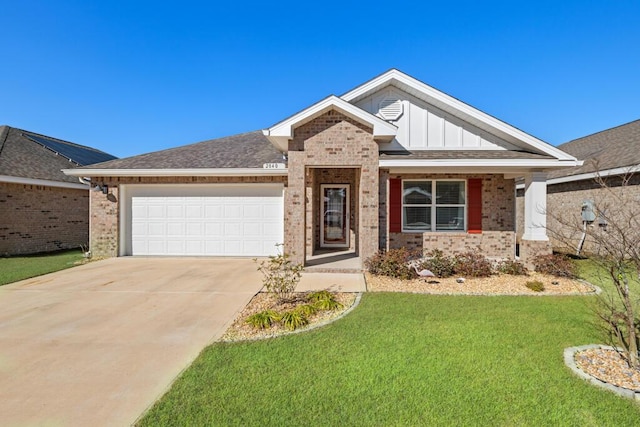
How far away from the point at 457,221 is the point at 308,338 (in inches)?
312

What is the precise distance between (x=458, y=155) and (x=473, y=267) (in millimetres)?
3330

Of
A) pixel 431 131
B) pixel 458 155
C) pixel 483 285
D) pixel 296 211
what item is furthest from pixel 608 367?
pixel 431 131

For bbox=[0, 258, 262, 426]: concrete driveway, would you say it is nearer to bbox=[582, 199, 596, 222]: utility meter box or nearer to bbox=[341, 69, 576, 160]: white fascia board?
bbox=[341, 69, 576, 160]: white fascia board

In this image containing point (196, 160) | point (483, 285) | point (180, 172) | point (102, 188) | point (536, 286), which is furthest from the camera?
point (196, 160)

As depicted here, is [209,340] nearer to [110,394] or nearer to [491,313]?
[110,394]

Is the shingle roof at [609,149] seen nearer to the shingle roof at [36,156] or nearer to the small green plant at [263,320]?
the small green plant at [263,320]

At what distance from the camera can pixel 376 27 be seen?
44.9 ft

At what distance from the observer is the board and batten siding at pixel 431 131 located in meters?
10.1

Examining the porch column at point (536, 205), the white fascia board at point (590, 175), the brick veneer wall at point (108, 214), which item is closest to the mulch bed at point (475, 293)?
the porch column at point (536, 205)

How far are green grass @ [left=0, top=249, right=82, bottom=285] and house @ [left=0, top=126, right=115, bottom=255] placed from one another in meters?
0.92

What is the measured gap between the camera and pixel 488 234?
1048 centimetres

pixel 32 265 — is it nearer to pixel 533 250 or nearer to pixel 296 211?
pixel 296 211

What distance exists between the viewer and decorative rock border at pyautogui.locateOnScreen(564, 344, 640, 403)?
10.4ft

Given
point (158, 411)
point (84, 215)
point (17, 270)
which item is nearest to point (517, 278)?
point (158, 411)
